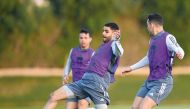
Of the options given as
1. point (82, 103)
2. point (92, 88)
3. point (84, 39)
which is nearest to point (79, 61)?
point (84, 39)

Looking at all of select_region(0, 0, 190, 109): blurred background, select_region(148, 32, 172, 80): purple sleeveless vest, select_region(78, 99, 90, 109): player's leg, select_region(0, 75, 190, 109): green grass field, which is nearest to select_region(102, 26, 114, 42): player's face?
select_region(148, 32, 172, 80): purple sleeveless vest

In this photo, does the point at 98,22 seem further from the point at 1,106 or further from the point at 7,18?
the point at 1,106

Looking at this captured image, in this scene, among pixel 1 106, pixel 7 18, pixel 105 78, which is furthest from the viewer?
pixel 7 18

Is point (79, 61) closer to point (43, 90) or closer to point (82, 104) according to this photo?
point (82, 104)

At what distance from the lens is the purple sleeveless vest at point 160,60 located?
8.82 meters

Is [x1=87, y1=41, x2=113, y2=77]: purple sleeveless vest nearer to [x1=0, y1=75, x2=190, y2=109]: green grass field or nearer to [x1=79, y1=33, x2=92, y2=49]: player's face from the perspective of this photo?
[x1=79, y1=33, x2=92, y2=49]: player's face

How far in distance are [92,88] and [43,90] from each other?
1263 cm

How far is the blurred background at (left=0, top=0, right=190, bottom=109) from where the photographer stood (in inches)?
853

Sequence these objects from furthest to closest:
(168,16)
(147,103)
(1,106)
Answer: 1. (168,16)
2. (1,106)
3. (147,103)

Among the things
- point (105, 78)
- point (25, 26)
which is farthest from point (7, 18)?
point (105, 78)

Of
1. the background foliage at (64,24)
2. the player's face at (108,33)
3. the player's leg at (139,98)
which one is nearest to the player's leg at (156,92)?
the player's leg at (139,98)

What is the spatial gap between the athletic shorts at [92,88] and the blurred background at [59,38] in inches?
469

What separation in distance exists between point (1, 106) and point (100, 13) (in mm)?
5084

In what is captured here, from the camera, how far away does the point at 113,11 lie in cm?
2280
